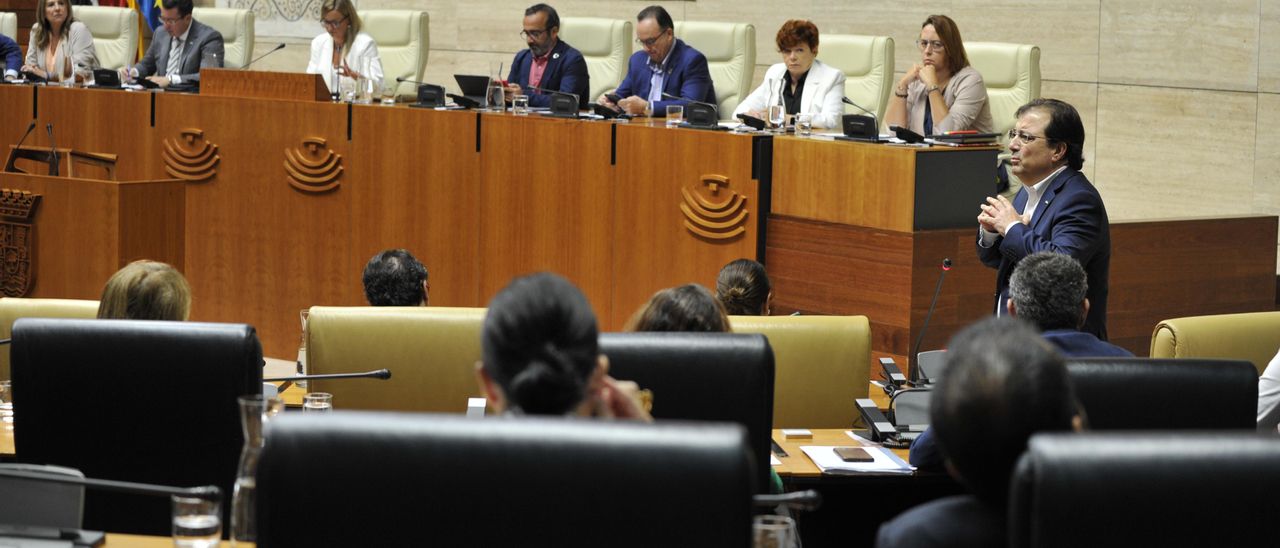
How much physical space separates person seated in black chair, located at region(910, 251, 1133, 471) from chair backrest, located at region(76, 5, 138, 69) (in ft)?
25.4

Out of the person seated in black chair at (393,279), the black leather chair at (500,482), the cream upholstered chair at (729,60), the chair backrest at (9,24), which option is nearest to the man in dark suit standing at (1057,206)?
the person seated in black chair at (393,279)

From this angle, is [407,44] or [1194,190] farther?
[407,44]

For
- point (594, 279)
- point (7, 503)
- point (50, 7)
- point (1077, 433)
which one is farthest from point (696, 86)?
point (1077, 433)

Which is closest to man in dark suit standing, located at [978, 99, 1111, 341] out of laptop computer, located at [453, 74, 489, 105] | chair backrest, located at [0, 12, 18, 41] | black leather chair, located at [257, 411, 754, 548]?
black leather chair, located at [257, 411, 754, 548]

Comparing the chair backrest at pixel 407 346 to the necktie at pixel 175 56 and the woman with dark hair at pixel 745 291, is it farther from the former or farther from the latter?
the necktie at pixel 175 56

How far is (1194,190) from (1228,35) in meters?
0.80

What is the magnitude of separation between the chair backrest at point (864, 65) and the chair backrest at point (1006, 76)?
1.70 ft

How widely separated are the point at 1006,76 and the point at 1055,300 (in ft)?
13.5

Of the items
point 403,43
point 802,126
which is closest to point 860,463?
point 802,126

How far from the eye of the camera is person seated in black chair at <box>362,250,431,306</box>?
3.70 m

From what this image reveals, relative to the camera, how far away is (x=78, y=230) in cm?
581

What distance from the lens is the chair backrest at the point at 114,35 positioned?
945 centimetres

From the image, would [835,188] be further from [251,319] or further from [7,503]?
[7,503]

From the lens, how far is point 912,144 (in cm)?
504
